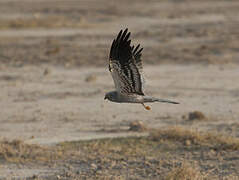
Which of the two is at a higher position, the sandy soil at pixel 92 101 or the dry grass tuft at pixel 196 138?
the sandy soil at pixel 92 101

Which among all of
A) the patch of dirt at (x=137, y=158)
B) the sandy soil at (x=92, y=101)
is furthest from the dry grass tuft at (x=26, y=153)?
the sandy soil at (x=92, y=101)

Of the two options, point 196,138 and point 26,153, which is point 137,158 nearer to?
point 196,138

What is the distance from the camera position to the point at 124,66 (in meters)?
8.50

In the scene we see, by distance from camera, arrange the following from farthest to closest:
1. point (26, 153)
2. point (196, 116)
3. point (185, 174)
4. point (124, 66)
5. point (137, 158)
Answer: point (196, 116), point (26, 153), point (137, 158), point (124, 66), point (185, 174)

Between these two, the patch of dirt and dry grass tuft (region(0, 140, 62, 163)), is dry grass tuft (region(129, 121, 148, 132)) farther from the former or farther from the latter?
Result: dry grass tuft (region(0, 140, 62, 163))

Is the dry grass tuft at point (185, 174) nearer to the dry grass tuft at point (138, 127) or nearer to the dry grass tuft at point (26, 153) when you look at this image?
the dry grass tuft at point (26, 153)

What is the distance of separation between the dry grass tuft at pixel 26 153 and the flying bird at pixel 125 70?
2070mm

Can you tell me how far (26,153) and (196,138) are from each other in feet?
9.29

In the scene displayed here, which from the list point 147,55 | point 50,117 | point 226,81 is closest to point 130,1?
point 147,55

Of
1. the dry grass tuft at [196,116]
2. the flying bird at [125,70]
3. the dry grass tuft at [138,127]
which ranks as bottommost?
the dry grass tuft at [138,127]

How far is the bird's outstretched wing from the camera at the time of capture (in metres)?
8.43

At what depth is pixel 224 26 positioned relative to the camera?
32.2 meters

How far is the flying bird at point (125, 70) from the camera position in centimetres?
844

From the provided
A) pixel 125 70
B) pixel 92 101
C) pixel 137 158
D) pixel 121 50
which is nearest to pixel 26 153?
pixel 137 158
